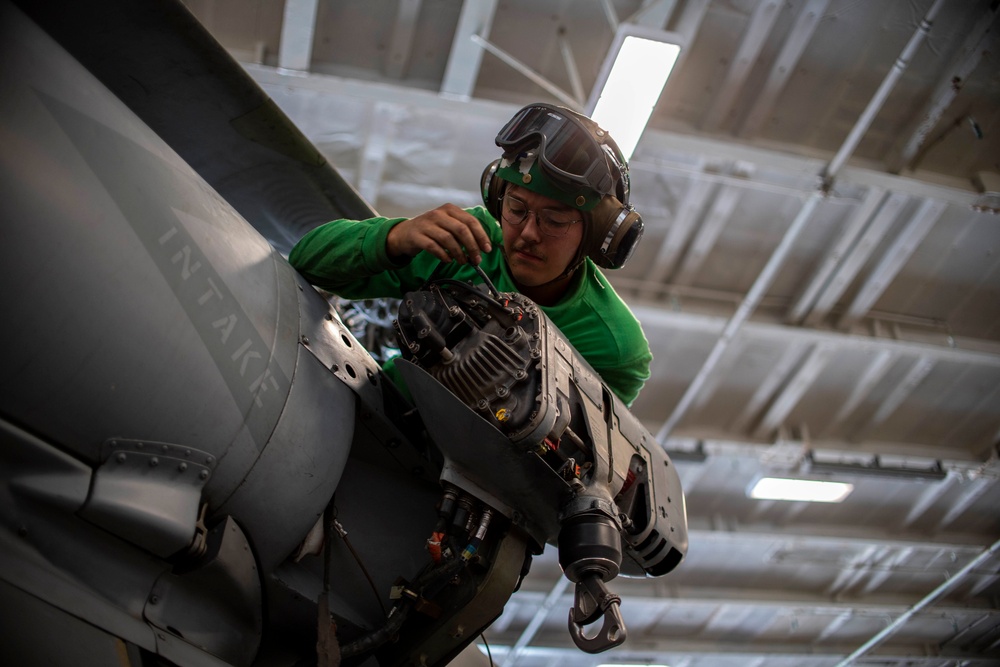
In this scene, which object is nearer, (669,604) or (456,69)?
(456,69)

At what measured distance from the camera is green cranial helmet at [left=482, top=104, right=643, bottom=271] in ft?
7.50

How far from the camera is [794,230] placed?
7.42m

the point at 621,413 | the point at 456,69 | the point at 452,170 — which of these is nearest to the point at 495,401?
the point at 621,413

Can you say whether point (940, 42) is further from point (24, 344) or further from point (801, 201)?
point (24, 344)

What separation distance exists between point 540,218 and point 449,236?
0.36 meters

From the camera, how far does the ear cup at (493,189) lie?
2414mm

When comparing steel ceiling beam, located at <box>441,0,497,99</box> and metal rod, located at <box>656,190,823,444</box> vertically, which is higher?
steel ceiling beam, located at <box>441,0,497,99</box>

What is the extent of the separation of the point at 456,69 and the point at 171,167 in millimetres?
4613

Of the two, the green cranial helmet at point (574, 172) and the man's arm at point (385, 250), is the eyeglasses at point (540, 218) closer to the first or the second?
the green cranial helmet at point (574, 172)

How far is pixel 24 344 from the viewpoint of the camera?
4.72 feet

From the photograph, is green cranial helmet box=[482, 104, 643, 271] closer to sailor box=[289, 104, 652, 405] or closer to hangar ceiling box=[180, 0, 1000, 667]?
sailor box=[289, 104, 652, 405]

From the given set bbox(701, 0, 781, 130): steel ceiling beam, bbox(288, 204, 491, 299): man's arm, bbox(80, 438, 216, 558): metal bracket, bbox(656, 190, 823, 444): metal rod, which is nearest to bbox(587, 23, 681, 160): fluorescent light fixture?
bbox(701, 0, 781, 130): steel ceiling beam

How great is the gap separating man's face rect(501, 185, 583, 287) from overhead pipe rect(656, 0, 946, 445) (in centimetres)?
506

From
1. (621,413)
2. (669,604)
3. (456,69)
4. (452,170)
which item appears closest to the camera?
(621,413)
